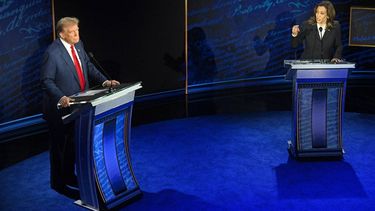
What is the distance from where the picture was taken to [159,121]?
22.2 feet

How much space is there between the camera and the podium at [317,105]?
4766 millimetres

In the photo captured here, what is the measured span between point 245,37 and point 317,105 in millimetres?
3954

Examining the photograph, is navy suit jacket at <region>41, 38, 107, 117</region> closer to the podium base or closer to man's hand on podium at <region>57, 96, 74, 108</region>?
man's hand on podium at <region>57, 96, 74, 108</region>

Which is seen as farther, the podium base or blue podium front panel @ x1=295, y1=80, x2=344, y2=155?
blue podium front panel @ x1=295, y1=80, x2=344, y2=155

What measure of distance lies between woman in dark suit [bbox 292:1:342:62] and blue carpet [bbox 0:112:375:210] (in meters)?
1.05

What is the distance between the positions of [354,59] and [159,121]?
407 cm

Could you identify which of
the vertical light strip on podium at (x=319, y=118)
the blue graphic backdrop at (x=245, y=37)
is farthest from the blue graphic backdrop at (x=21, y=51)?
the vertical light strip on podium at (x=319, y=118)

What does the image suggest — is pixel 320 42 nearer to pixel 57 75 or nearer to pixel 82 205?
pixel 57 75

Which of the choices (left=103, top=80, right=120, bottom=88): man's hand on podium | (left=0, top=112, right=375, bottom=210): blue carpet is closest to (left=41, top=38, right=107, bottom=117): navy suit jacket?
(left=103, top=80, right=120, bottom=88): man's hand on podium

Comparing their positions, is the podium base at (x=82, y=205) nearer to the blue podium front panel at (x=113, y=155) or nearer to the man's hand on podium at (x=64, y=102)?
the blue podium front panel at (x=113, y=155)

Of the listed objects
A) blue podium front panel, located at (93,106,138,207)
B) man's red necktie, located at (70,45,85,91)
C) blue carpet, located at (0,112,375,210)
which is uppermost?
man's red necktie, located at (70,45,85,91)


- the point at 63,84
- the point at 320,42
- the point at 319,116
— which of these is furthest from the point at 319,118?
the point at 63,84

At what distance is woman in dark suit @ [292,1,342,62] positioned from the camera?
199 inches

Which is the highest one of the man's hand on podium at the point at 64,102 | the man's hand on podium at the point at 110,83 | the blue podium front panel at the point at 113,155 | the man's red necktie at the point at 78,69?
the man's red necktie at the point at 78,69
